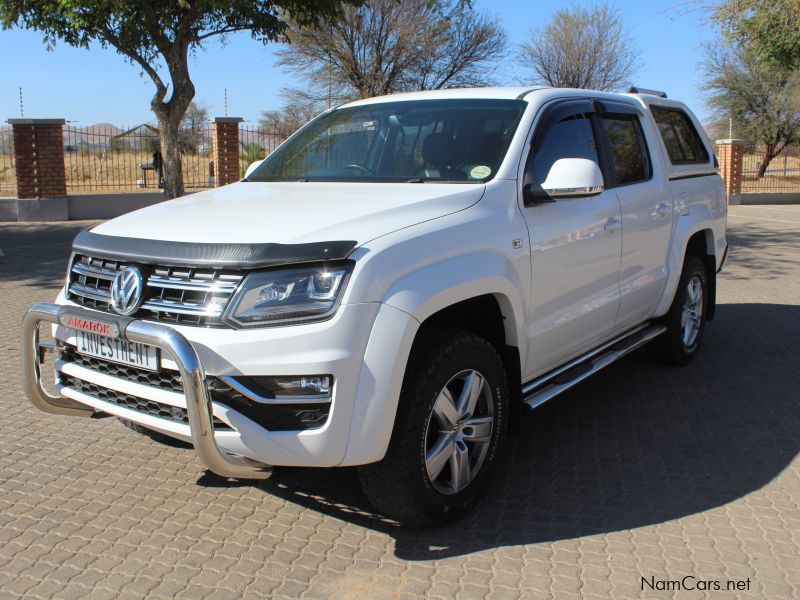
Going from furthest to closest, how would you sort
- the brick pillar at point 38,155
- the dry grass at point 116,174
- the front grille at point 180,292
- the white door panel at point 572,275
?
1. the dry grass at point 116,174
2. the brick pillar at point 38,155
3. the white door panel at point 572,275
4. the front grille at point 180,292

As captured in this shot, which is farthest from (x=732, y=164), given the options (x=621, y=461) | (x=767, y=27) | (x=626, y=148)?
(x=621, y=461)

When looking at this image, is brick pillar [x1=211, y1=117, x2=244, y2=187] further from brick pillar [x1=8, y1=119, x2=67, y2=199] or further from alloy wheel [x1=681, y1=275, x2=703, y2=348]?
alloy wheel [x1=681, y1=275, x2=703, y2=348]

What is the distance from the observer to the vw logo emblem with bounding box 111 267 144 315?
3.16 metres

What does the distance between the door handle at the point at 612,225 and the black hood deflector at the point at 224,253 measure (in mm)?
2001

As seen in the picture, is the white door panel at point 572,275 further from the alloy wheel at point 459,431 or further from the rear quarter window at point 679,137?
the rear quarter window at point 679,137

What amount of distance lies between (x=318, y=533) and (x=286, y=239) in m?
1.35

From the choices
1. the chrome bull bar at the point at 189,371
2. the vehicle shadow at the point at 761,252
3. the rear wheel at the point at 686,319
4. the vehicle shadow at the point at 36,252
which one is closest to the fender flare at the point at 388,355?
the chrome bull bar at the point at 189,371

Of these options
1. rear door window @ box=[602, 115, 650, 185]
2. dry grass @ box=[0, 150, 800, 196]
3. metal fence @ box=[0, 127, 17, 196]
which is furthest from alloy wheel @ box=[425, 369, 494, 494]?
dry grass @ box=[0, 150, 800, 196]

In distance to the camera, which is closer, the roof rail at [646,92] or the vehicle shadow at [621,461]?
the vehicle shadow at [621,461]

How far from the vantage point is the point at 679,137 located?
594cm

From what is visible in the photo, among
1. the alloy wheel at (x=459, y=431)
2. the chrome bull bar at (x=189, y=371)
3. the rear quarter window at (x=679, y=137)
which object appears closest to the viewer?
the chrome bull bar at (x=189, y=371)

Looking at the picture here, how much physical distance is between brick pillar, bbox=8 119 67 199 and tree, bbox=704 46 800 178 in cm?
2856

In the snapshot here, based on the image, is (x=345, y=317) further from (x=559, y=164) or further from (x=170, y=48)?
(x=170, y=48)

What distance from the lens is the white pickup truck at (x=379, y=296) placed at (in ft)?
9.55
